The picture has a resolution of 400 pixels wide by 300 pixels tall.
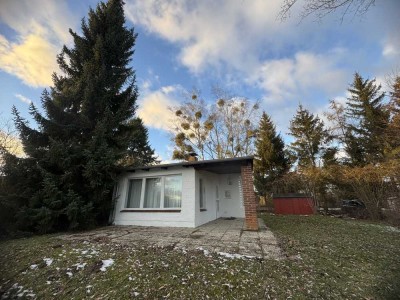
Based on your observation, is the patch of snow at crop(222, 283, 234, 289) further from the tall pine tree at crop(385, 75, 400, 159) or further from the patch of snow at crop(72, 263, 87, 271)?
the tall pine tree at crop(385, 75, 400, 159)

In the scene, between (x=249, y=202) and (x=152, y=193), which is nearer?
(x=249, y=202)

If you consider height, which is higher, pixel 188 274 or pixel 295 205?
pixel 295 205

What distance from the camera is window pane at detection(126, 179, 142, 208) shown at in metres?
8.72

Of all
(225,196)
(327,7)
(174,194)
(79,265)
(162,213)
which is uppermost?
(327,7)

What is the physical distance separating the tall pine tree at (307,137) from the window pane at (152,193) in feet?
52.5

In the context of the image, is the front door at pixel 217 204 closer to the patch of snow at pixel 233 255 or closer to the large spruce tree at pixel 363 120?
the patch of snow at pixel 233 255

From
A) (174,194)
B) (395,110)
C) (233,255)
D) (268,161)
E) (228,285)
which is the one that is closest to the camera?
(228,285)

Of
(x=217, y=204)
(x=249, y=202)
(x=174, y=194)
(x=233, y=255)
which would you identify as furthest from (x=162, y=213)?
(x=233, y=255)

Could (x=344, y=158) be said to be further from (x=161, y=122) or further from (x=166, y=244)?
(x=166, y=244)

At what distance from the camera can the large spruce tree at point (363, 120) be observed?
16.1 m

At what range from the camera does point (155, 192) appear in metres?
8.45

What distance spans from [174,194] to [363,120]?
758 inches

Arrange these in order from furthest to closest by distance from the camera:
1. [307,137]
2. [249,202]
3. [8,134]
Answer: [307,137] → [8,134] → [249,202]

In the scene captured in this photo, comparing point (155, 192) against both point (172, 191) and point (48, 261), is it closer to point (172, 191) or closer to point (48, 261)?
point (172, 191)
